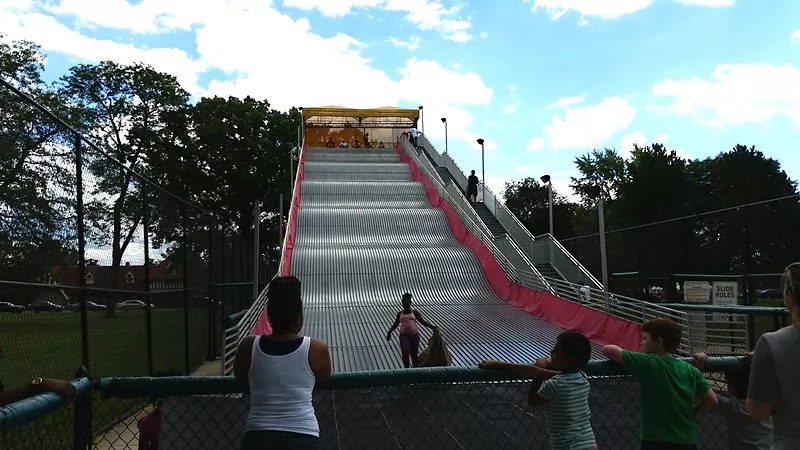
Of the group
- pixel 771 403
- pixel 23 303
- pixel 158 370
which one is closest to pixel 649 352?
pixel 771 403

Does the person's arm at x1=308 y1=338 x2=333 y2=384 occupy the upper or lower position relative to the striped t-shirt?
upper

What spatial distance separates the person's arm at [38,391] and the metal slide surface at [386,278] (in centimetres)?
730

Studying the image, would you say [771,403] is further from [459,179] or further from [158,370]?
[459,179]

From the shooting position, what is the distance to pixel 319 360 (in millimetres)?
2900

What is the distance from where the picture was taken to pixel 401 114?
4725 cm

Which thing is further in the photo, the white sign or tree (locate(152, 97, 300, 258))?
tree (locate(152, 97, 300, 258))

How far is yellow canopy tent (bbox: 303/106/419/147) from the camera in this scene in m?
46.0

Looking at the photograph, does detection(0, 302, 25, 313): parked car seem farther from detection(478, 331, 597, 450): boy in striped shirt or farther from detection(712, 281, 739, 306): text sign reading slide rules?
detection(712, 281, 739, 306): text sign reading slide rules

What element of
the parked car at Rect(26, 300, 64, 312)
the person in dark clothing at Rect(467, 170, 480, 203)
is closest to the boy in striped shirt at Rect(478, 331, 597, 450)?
the parked car at Rect(26, 300, 64, 312)

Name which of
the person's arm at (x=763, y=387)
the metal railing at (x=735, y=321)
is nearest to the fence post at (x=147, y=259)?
the metal railing at (x=735, y=321)

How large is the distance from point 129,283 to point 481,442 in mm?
5357

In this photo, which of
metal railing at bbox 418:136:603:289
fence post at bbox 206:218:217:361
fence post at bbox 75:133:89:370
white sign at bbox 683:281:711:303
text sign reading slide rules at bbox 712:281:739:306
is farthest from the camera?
metal railing at bbox 418:136:603:289

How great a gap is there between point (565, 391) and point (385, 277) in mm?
15709

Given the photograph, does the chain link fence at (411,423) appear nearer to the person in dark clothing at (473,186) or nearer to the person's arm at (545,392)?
the person's arm at (545,392)
